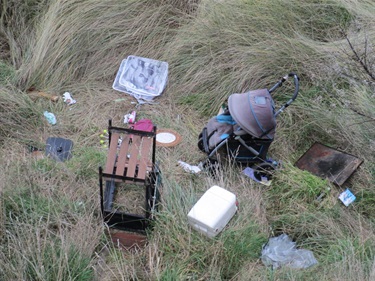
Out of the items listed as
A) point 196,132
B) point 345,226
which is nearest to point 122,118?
point 196,132

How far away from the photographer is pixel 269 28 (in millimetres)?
4617

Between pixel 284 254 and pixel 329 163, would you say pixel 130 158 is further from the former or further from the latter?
pixel 329 163

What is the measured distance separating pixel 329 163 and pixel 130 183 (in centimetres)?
171

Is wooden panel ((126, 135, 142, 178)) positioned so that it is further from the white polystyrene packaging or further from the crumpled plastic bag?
the white polystyrene packaging

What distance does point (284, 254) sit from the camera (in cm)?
301

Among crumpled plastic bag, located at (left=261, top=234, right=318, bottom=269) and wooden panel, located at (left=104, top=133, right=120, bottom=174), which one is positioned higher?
wooden panel, located at (left=104, top=133, right=120, bottom=174)

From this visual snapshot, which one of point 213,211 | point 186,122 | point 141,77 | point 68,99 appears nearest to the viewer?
point 213,211

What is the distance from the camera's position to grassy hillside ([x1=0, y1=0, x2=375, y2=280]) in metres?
2.77

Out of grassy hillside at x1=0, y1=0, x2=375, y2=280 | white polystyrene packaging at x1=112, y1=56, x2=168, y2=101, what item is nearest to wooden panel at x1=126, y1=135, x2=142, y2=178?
grassy hillside at x1=0, y1=0, x2=375, y2=280

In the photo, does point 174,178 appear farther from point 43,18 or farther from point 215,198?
point 43,18

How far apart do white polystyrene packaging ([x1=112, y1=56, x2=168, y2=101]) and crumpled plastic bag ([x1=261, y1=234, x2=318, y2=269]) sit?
222cm

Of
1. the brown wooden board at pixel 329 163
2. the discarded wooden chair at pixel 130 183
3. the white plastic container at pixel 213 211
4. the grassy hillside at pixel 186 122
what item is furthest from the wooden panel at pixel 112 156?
the brown wooden board at pixel 329 163

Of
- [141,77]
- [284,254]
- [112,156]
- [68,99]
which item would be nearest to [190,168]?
[112,156]

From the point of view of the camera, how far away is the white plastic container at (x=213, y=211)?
2864 millimetres
